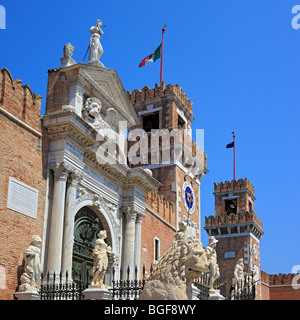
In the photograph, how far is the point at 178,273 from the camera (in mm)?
10398

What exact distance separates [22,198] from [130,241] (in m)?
6.51

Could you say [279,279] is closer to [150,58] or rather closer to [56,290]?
[150,58]

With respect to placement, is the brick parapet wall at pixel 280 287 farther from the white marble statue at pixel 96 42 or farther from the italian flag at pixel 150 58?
the white marble statue at pixel 96 42

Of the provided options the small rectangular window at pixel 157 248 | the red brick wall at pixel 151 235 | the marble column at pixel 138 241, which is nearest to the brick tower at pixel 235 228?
the red brick wall at pixel 151 235

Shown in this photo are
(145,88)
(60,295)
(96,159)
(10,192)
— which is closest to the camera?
(60,295)

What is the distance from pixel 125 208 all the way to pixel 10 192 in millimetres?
7080

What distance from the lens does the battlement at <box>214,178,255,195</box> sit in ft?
162

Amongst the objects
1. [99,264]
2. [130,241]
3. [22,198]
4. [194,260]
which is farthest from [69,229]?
[194,260]

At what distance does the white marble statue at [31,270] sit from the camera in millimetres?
15008

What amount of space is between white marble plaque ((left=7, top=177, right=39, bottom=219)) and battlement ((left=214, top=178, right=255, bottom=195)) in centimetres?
3488
